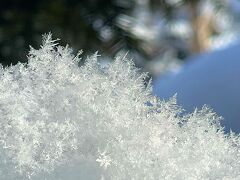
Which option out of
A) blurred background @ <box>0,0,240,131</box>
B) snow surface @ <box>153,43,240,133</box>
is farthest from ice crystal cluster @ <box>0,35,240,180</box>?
blurred background @ <box>0,0,240,131</box>

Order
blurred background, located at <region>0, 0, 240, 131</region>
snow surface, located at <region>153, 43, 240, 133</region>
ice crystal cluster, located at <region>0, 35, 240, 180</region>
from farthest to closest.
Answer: blurred background, located at <region>0, 0, 240, 131</region> < snow surface, located at <region>153, 43, 240, 133</region> < ice crystal cluster, located at <region>0, 35, 240, 180</region>

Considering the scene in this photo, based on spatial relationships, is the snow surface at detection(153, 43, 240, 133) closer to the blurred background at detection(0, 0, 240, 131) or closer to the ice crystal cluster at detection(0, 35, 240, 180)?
the ice crystal cluster at detection(0, 35, 240, 180)

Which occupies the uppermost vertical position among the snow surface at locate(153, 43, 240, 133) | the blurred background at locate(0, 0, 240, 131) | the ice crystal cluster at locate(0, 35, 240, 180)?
the blurred background at locate(0, 0, 240, 131)

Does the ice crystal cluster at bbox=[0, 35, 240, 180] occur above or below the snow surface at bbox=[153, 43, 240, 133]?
below

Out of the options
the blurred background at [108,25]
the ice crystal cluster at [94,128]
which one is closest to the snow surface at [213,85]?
the ice crystal cluster at [94,128]

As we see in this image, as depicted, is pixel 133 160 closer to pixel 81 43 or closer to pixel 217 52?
pixel 217 52

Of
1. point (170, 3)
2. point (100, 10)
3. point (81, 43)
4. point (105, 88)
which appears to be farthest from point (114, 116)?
point (170, 3)

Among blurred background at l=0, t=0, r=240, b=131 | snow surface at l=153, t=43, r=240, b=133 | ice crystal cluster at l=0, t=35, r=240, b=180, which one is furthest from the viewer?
blurred background at l=0, t=0, r=240, b=131
